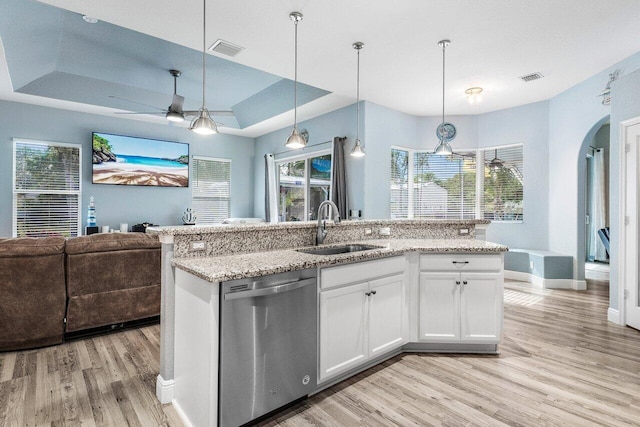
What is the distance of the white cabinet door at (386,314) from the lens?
253 cm

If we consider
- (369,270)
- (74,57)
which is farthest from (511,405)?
(74,57)

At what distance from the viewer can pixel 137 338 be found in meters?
3.21

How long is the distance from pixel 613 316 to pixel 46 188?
823 centimetres

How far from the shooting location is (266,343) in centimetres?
190

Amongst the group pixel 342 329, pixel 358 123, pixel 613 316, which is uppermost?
pixel 358 123

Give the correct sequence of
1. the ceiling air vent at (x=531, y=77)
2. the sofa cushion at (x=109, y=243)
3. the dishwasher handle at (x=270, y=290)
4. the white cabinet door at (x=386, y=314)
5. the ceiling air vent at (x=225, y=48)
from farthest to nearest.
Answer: the ceiling air vent at (x=531, y=77)
the ceiling air vent at (x=225, y=48)
the sofa cushion at (x=109, y=243)
the white cabinet door at (x=386, y=314)
the dishwasher handle at (x=270, y=290)

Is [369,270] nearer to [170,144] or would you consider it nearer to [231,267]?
[231,267]

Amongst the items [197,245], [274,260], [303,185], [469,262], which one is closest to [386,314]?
[469,262]

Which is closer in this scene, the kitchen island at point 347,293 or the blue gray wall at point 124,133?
the kitchen island at point 347,293

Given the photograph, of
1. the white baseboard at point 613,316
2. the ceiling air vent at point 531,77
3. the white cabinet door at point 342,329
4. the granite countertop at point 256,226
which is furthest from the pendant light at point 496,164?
the white cabinet door at point 342,329

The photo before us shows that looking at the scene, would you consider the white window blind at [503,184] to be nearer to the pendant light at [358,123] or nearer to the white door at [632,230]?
the white door at [632,230]

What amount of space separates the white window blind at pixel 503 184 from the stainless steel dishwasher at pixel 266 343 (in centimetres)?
504

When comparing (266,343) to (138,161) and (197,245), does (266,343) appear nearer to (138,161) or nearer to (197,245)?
(197,245)

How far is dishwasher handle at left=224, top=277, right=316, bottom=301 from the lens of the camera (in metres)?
1.75
